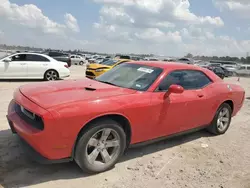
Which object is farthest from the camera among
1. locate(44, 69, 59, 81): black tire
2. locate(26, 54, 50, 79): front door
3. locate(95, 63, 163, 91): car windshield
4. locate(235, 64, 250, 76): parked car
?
locate(235, 64, 250, 76): parked car

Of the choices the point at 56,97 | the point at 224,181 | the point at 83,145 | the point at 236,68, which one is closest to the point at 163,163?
the point at 224,181

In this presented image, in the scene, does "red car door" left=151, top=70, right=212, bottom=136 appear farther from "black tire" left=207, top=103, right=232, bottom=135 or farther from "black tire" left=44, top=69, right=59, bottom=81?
"black tire" left=44, top=69, right=59, bottom=81

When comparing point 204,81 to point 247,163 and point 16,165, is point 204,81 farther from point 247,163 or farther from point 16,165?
point 16,165

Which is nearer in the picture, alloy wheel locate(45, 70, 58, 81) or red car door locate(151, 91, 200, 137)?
red car door locate(151, 91, 200, 137)

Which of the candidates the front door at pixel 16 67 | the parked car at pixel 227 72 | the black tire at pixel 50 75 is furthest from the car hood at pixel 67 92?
the parked car at pixel 227 72

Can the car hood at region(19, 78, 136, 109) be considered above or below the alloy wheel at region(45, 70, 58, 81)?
above

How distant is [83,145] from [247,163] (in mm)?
2905

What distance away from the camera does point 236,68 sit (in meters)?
35.2

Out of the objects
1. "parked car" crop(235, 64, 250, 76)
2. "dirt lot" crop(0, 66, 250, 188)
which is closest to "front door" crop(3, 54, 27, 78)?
"dirt lot" crop(0, 66, 250, 188)

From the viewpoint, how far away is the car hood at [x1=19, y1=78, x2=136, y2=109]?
3346 mm

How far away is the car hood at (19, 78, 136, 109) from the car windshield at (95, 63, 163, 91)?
0.22 meters

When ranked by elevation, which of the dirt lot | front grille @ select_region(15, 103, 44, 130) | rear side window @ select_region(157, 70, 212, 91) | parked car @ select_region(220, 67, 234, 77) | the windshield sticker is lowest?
the dirt lot

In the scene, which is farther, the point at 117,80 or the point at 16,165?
the point at 117,80

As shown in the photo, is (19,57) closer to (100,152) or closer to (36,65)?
(36,65)
